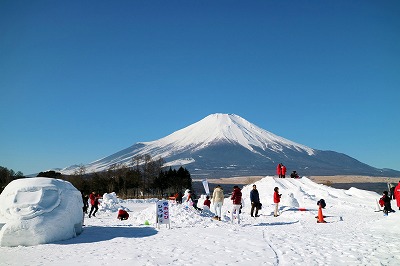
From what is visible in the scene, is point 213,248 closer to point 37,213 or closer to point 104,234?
point 104,234

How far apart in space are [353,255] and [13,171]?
73095mm

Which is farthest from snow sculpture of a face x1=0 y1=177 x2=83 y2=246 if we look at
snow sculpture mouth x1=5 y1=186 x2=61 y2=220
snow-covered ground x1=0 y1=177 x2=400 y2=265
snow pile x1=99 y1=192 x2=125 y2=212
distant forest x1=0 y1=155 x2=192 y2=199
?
distant forest x1=0 y1=155 x2=192 y2=199

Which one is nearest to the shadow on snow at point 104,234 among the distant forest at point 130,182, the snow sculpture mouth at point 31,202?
the snow sculpture mouth at point 31,202

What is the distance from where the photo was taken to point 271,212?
19312 mm

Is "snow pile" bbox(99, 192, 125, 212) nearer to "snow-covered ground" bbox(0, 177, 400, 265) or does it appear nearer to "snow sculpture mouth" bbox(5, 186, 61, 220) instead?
"snow-covered ground" bbox(0, 177, 400, 265)

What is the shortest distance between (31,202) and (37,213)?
45 centimetres

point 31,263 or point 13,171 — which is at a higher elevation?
point 13,171

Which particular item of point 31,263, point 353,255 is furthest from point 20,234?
point 353,255

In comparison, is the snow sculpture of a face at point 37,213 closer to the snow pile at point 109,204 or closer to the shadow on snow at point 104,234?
the shadow on snow at point 104,234

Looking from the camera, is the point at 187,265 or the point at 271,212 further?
the point at 271,212

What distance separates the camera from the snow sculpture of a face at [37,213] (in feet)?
32.4

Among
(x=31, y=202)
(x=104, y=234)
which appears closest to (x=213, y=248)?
(x=104, y=234)

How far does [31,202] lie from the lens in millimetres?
10336

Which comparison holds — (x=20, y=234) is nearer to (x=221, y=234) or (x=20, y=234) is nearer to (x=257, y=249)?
(x=221, y=234)
